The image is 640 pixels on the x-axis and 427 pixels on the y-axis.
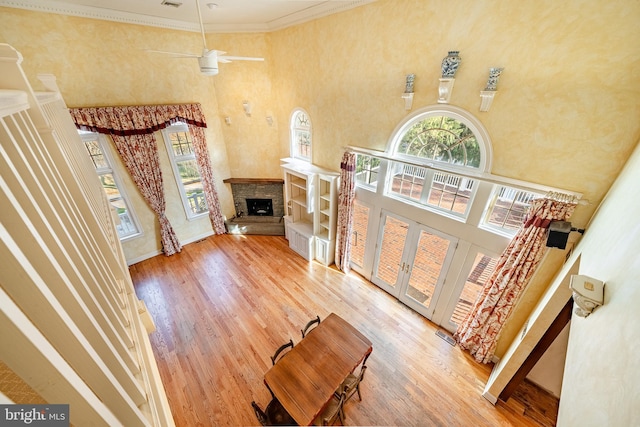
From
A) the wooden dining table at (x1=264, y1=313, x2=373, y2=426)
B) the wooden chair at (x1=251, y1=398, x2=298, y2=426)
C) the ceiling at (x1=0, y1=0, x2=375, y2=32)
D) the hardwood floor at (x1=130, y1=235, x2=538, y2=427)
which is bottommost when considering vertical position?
the hardwood floor at (x1=130, y1=235, x2=538, y2=427)

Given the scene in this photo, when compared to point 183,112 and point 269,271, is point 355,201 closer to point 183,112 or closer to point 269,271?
point 269,271

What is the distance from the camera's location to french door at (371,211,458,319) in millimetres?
3516

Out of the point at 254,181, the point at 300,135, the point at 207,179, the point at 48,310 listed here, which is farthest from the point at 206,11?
the point at 48,310

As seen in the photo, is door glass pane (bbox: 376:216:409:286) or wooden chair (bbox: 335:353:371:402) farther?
door glass pane (bbox: 376:216:409:286)

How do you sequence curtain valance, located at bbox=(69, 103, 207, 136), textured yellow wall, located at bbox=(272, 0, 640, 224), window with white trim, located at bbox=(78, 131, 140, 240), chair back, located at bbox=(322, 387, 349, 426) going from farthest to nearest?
window with white trim, located at bbox=(78, 131, 140, 240), curtain valance, located at bbox=(69, 103, 207, 136), chair back, located at bbox=(322, 387, 349, 426), textured yellow wall, located at bbox=(272, 0, 640, 224)

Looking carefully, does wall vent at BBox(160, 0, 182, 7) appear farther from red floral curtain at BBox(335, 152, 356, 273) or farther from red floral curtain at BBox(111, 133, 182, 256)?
red floral curtain at BBox(335, 152, 356, 273)

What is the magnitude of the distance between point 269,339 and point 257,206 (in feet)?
12.0

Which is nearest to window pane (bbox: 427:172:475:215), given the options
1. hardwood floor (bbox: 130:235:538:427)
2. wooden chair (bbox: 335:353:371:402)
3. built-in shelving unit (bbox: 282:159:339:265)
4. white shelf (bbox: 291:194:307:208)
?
built-in shelving unit (bbox: 282:159:339:265)

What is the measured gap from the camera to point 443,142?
3047mm

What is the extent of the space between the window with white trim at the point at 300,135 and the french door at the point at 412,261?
229 cm

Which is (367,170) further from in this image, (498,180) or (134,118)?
(134,118)

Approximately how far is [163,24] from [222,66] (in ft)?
3.55

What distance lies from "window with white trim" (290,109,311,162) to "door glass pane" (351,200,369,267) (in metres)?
1.58

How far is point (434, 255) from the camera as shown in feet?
11.8
